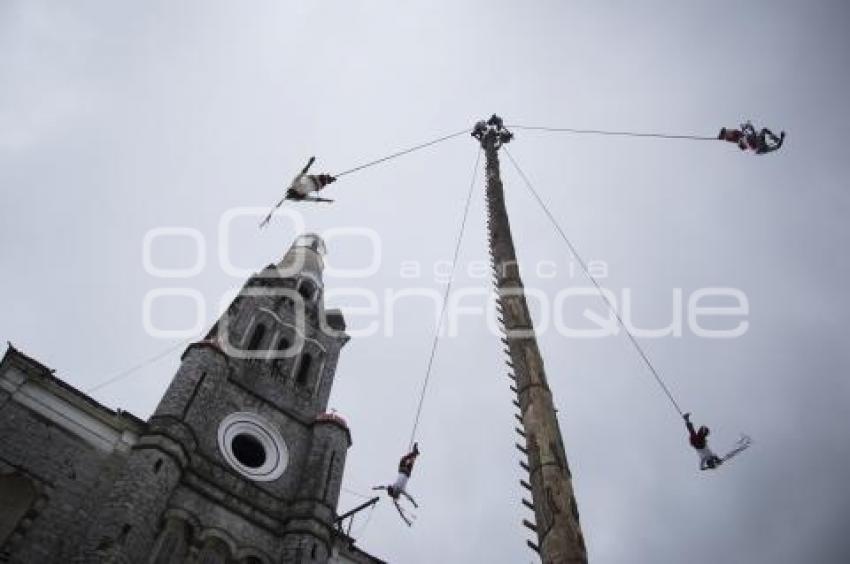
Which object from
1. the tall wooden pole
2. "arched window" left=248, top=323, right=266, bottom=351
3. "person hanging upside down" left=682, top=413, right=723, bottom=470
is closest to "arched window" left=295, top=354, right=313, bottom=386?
"arched window" left=248, top=323, right=266, bottom=351

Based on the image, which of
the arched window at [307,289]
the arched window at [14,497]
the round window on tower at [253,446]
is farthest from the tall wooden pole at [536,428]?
the arched window at [307,289]

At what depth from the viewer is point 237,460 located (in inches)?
843

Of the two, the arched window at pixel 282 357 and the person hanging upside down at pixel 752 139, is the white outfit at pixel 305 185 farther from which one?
the arched window at pixel 282 357

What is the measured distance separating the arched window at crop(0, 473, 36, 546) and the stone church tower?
281 mm

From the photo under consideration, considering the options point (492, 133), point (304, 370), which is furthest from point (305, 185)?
point (304, 370)

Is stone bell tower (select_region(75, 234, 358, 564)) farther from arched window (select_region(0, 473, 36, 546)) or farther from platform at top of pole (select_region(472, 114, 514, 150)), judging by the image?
platform at top of pole (select_region(472, 114, 514, 150))

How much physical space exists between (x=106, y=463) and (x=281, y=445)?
670 centimetres

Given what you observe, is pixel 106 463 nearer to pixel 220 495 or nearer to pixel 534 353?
pixel 220 495

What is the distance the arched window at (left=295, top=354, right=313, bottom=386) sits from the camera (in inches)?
1083

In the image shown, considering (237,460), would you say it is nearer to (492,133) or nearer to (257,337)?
(257,337)

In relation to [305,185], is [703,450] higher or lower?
lower

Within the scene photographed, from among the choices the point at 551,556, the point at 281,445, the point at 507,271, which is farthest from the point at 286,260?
the point at 551,556

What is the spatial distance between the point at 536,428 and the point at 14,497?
15.4 meters

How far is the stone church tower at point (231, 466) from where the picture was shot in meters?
16.8
